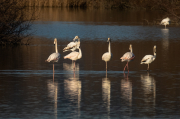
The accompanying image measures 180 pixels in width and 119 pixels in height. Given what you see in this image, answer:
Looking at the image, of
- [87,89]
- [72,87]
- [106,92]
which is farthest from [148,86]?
[72,87]

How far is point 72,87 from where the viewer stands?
40.3 feet

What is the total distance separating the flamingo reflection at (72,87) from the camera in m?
10.5

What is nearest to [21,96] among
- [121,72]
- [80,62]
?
[121,72]

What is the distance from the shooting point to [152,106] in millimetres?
9922

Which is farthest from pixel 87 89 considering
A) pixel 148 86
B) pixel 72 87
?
pixel 148 86

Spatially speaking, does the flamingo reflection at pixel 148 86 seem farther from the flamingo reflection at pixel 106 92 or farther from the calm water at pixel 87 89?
the flamingo reflection at pixel 106 92

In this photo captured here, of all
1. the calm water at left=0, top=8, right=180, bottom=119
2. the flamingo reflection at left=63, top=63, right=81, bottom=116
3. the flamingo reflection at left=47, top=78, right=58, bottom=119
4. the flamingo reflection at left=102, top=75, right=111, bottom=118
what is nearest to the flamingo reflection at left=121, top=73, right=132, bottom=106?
the calm water at left=0, top=8, right=180, bottom=119

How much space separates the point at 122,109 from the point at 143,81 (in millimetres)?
3854

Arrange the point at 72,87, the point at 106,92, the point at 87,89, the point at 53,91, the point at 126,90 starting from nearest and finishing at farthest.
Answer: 1. the point at 106,92
2. the point at 53,91
3. the point at 126,90
4. the point at 87,89
5. the point at 72,87

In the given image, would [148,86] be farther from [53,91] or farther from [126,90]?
[53,91]

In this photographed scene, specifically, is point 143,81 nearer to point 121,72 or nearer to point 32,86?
point 121,72

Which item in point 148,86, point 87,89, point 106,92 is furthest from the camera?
point 148,86

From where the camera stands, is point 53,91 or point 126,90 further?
point 126,90

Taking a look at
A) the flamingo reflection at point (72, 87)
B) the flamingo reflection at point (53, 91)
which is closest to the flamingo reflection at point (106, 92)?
the flamingo reflection at point (72, 87)
